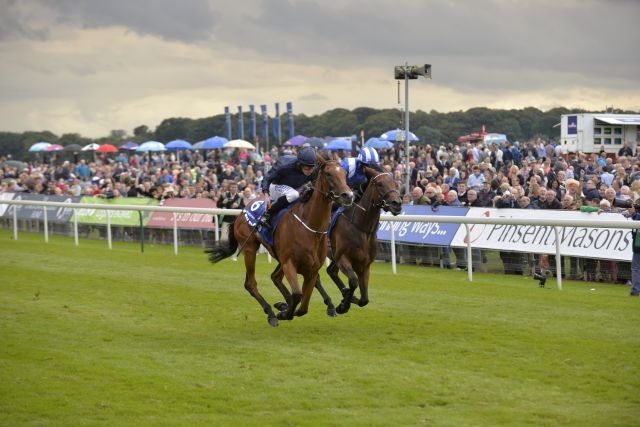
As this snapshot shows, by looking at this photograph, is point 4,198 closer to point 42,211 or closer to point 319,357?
point 42,211

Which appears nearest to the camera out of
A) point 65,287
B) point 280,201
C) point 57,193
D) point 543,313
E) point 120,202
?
point 280,201

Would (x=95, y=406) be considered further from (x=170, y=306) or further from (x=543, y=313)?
(x=543, y=313)

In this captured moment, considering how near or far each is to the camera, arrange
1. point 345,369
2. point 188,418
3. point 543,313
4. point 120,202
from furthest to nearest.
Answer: point 120,202, point 543,313, point 345,369, point 188,418

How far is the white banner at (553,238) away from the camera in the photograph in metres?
13.3

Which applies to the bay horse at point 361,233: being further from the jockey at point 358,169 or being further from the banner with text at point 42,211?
the banner with text at point 42,211

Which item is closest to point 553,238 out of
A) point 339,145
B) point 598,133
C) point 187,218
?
point 187,218

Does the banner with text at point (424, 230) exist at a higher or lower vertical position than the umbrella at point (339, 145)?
lower

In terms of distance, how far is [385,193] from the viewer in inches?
389

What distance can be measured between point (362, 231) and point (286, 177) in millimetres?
1045

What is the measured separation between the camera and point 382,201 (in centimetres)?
991

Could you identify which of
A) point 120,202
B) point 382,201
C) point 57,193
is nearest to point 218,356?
point 382,201

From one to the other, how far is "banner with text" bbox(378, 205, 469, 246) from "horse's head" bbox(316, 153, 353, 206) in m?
6.87

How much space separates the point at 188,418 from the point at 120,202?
18.5 m

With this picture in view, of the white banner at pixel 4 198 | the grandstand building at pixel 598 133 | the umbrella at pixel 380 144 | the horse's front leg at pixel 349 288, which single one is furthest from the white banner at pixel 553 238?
the white banner at pixel 4 198
